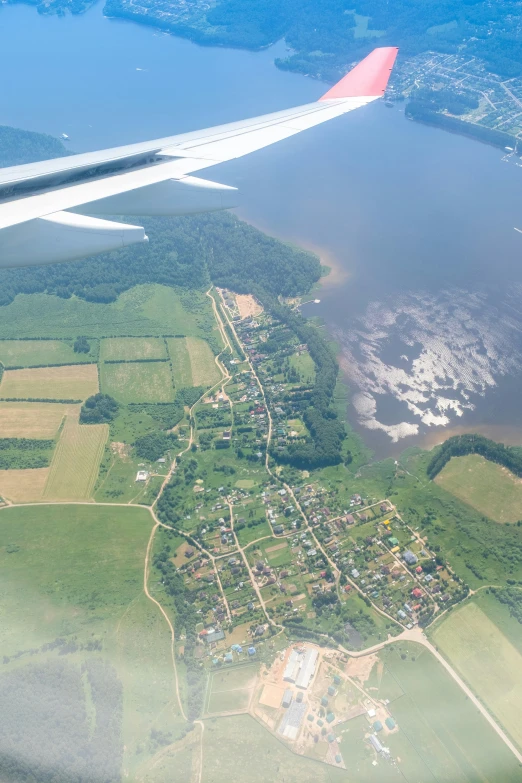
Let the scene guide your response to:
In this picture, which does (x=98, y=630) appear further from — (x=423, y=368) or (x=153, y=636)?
(x=423, y=368)

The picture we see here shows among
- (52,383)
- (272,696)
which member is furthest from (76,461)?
(272,696)

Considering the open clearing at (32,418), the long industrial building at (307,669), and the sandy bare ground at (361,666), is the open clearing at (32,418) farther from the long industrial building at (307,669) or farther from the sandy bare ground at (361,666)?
the sandy bare ground at (361,666)

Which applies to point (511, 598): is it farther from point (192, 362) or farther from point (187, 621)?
point (192, 362)

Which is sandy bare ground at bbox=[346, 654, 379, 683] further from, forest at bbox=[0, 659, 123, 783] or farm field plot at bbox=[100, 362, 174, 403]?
farm field plot at bbox=[100, 362, 174, 403]

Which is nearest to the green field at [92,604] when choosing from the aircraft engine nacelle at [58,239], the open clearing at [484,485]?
the open clearing at [484,485]

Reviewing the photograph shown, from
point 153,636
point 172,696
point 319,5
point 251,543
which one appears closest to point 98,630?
point 153,636
